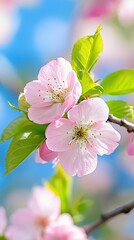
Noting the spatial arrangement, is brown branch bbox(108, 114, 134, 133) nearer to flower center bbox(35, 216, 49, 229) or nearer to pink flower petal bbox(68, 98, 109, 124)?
pink flower petal bbox(68, 98, 109, 124)

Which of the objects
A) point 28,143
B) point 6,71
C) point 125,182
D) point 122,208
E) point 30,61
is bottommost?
point 125,182

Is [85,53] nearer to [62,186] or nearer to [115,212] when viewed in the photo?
[115,212]

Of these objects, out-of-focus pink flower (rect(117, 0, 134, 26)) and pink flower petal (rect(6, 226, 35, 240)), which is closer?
pink flower petal (rect(6, 226, 35, 240))

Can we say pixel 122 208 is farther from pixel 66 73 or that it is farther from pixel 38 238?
pixel 38 238

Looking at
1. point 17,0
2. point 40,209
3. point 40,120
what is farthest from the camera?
point 17,0

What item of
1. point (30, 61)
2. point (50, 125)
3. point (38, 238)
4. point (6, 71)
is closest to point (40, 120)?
point (50, 125)

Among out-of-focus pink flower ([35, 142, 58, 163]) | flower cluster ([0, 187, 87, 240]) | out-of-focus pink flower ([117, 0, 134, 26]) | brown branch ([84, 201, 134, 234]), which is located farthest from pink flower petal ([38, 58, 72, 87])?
out-of-focus pink flower ([117, 0, 134, 26])

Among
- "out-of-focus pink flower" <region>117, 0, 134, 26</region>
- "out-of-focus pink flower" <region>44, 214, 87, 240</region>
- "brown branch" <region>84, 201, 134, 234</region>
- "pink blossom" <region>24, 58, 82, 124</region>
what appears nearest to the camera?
"pink blossom" <region>24, 58, 82, 124</region>
